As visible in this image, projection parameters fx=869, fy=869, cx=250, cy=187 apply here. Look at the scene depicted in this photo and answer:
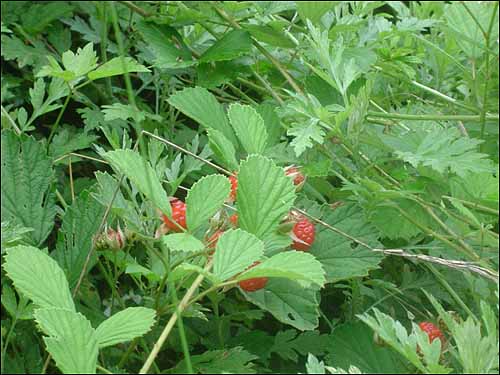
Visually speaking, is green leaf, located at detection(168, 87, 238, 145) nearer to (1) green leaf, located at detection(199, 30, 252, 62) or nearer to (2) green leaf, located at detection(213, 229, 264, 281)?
(1) green leaf, located at detection(199, 30, 252, 62)

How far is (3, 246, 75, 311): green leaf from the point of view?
66 cm

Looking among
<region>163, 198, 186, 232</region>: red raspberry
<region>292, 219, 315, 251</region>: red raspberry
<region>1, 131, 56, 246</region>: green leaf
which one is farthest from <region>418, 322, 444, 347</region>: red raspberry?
<region>1, 131, 56, 246</region>: green leaf

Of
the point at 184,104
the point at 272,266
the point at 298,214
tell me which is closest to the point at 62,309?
the point at 272,266

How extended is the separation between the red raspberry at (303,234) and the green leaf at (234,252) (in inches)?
6.8

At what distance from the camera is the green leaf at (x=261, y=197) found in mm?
729

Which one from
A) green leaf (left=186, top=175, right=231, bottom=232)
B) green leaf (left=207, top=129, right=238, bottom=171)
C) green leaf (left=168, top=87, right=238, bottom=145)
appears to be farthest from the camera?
green leaf (left=168, top=87, right=238, bottom=145)

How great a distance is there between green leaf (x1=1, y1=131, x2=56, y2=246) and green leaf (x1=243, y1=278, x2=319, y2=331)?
241 millimetres

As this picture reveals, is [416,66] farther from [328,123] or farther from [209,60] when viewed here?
[328,123]

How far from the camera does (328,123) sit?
910 mm

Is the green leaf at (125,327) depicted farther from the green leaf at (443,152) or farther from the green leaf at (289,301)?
the green leaf at (443,152)

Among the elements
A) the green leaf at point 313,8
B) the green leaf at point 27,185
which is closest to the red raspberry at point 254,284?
the green leaf at point 27,185

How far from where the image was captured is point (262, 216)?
2.39 feet

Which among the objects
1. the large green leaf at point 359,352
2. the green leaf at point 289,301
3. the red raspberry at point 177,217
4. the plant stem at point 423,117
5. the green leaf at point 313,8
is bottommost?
the large green leaf at point 359,352

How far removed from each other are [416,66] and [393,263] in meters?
0.46
